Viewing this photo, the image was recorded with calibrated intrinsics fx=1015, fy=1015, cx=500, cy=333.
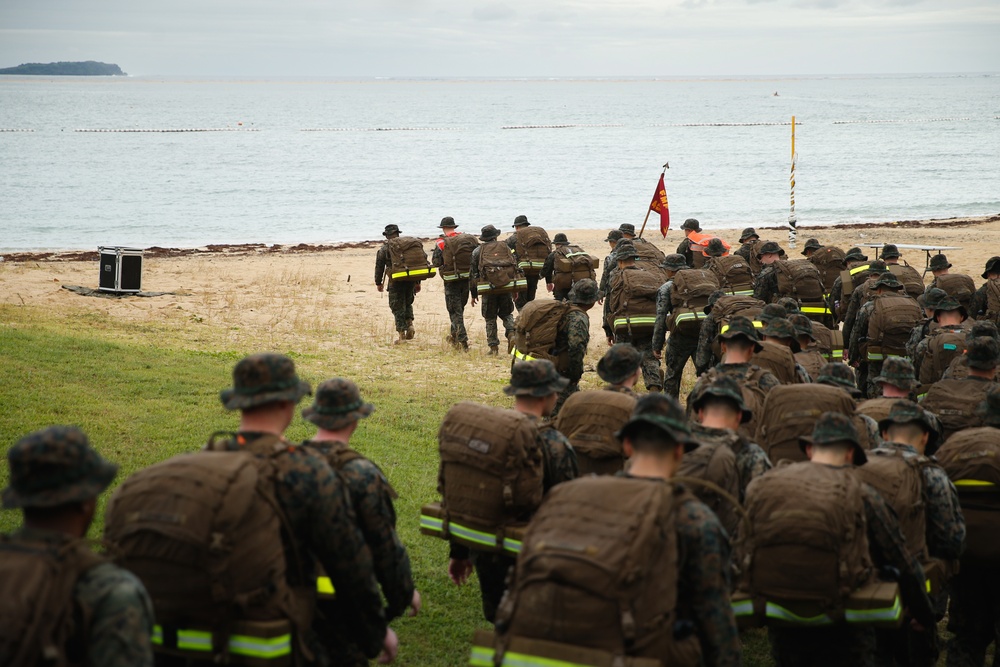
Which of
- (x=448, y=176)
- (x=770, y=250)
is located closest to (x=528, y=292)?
(x=770, y=250)

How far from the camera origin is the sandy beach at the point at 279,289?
19.1 m

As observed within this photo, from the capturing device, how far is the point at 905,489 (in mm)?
5859

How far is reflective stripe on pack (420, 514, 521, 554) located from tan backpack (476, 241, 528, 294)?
10.6 metres

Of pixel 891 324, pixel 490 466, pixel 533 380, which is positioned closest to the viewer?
pixel 490 466

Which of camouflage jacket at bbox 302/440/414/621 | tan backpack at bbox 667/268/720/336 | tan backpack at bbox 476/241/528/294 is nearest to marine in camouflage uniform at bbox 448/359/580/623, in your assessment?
camouflage jacket at bbox 302/440/414/621

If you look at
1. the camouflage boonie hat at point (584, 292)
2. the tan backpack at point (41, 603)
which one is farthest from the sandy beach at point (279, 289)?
the tan backpack at point (41, 603)

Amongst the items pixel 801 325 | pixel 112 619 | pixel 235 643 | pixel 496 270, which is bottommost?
pixel 235 643

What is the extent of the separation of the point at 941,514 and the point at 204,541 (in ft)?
14.2

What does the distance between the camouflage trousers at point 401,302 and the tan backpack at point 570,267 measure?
8.84 ft

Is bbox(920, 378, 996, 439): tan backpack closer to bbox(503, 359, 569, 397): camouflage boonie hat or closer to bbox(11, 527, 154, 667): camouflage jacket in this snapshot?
bbox(503, 359, 569, 397): camouflage boonie hat

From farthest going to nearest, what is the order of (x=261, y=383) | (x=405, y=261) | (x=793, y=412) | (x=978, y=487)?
(x=405, y=261) < (x=793, y=412) < (x=978, y=487) < (x=261, y=383)

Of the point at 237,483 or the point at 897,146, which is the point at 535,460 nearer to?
the point at 237,483

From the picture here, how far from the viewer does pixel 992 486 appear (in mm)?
6465

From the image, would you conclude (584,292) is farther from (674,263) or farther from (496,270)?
(496,270)
